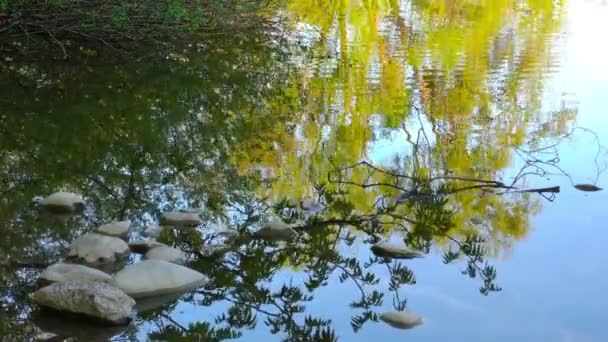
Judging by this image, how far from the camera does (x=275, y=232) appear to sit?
15.2 ft

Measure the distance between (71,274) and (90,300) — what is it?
367mm

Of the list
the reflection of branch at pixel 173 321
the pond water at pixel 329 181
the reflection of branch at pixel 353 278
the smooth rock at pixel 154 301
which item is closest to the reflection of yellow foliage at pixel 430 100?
the pond water at pixel 329 181

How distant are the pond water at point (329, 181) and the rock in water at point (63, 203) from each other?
9 centimetres

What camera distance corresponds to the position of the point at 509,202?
5258 millimetres

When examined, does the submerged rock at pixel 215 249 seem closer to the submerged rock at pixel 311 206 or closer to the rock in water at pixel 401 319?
the submerged rock at pixel 311 206

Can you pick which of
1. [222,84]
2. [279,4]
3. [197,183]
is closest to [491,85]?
[222,84]

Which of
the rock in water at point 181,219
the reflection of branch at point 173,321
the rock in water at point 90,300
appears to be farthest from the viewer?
the rock in water at point 181,219

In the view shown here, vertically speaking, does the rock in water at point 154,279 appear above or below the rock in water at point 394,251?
above

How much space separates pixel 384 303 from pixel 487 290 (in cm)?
52

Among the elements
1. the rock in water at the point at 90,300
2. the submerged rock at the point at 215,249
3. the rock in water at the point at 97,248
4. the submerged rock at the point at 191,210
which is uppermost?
the rock in water at the point at 90,300

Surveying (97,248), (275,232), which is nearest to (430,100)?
(275,232)

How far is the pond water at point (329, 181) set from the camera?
371 cm

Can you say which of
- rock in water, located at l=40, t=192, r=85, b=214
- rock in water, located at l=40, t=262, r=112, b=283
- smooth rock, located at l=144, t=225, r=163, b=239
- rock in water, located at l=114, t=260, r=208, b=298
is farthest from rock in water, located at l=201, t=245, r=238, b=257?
rock in water, located at l=40, t=192, r=85, b=214

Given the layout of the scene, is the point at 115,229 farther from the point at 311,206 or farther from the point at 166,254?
the point at 311,206
